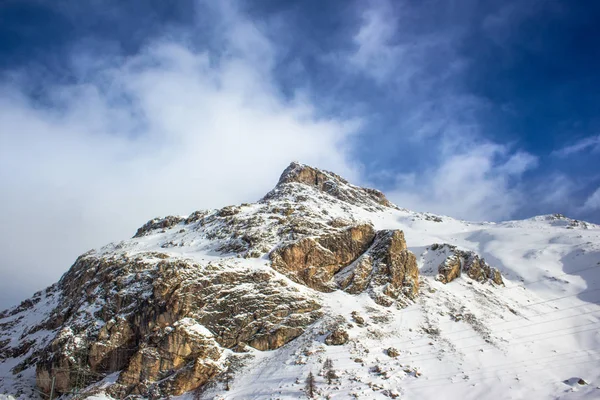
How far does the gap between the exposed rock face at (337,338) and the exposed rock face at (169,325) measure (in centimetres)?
455

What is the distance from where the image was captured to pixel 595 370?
137 feet

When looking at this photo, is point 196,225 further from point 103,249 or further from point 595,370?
point 595,370

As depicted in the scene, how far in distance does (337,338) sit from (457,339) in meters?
15.3

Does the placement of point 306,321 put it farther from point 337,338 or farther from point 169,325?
point 169,325

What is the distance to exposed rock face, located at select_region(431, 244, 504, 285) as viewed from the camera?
215 ft

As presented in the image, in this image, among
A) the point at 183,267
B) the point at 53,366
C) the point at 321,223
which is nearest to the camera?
the point at 53,366

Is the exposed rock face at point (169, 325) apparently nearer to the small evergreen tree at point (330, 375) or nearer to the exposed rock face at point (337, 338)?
the exposed rock face at point (337, 338)

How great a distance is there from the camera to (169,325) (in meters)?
48.1

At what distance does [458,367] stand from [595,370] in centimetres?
1443

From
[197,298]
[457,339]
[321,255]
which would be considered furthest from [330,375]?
[321,255]

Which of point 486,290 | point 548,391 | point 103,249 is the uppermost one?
point 103,249

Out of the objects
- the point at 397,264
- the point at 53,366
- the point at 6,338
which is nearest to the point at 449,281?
the point at 397,264

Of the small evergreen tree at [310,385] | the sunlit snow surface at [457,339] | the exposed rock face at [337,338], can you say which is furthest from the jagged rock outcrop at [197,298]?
the small evergreen tree at [310,385]

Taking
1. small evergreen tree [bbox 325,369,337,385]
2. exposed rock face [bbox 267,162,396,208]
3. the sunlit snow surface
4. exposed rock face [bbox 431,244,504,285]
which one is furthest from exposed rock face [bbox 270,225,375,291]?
exposed rock face [bbox 267,162,396,208]
